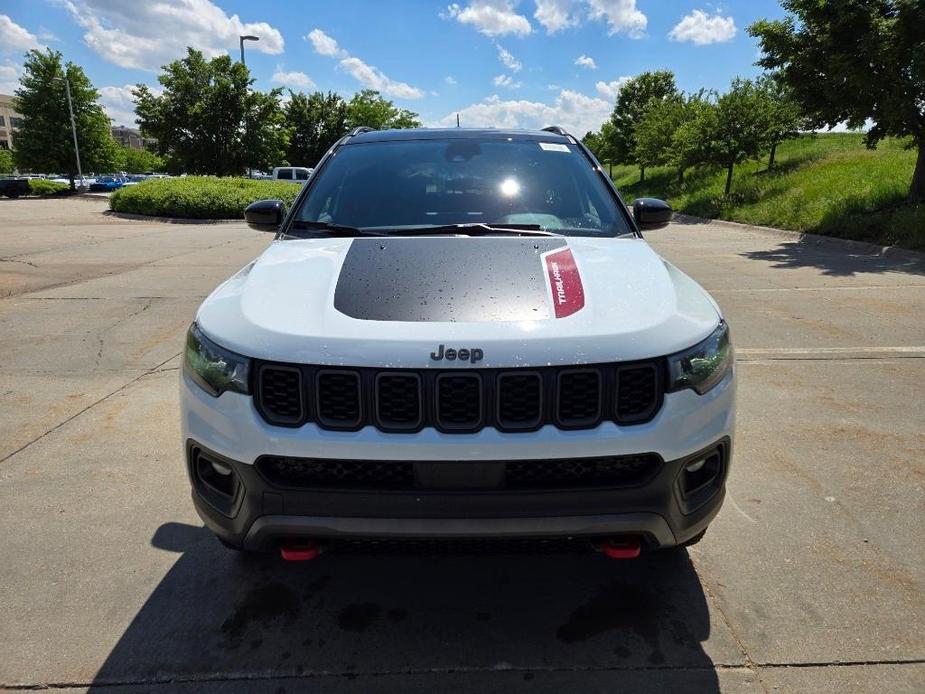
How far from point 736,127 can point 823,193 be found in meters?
6.57

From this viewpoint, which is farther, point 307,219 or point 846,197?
point 846,197

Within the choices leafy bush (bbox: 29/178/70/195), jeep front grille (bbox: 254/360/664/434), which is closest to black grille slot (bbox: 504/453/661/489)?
jeep front grille (bbox: 254/360/664/434)

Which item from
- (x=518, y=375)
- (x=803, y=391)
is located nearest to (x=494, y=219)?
(x=518, y=375)

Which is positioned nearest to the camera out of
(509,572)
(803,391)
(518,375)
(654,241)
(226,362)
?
(518,375)

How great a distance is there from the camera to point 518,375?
1.93 metres

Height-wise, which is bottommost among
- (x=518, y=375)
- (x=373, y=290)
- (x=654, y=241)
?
(x=654, y=241)

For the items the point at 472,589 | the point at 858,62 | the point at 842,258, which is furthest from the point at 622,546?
the point at 858,62

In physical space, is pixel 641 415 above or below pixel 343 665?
above

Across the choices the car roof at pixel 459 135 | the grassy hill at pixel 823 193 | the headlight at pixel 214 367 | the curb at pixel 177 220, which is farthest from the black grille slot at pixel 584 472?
the curb at pixel 177 220

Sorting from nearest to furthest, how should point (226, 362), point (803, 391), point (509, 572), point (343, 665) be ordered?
point (226, 362)
point (343, 665)
point (509, 572)
point (803, 391)

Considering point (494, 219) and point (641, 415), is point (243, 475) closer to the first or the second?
point (641, 415)

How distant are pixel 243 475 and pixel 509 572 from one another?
1.23m

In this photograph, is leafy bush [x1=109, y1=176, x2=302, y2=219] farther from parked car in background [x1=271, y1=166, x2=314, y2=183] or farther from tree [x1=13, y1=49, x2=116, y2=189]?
tree [x1=13, y1=49, x2=116, y2=189]

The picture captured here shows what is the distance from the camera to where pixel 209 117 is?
102 feet
